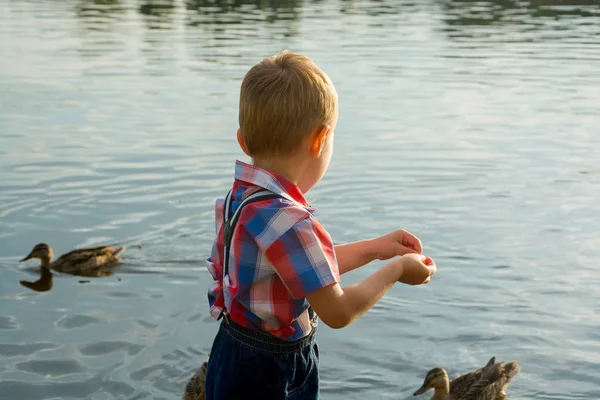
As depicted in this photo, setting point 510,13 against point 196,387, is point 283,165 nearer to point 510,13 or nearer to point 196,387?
point 196,387

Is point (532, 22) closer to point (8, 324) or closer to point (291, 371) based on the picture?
point (8, 324)

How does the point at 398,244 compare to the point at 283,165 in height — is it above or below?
below

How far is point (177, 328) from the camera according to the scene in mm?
7938

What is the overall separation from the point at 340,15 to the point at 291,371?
3551 centimetres

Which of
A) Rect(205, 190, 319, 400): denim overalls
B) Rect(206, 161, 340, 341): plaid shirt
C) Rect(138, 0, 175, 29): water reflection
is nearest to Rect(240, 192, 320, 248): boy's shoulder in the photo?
Rect(206, 161, 340, 341): plaid shirt

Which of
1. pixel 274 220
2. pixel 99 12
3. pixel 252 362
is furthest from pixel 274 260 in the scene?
pixel 99 12

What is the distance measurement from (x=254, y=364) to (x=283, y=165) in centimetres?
76

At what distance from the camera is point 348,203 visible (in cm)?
1148

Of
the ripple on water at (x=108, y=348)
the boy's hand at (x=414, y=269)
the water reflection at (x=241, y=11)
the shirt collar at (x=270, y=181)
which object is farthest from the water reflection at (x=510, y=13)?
the shirt collar at (x=270, y=181)

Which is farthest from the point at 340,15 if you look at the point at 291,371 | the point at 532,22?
the point at 291,371

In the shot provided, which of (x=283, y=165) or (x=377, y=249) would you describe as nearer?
(x=283, y=165)

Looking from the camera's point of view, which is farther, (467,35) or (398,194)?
(467,35)

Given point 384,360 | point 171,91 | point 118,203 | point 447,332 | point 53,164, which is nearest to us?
point 384,360

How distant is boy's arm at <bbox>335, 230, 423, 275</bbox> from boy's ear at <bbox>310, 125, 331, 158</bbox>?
0.56 m
